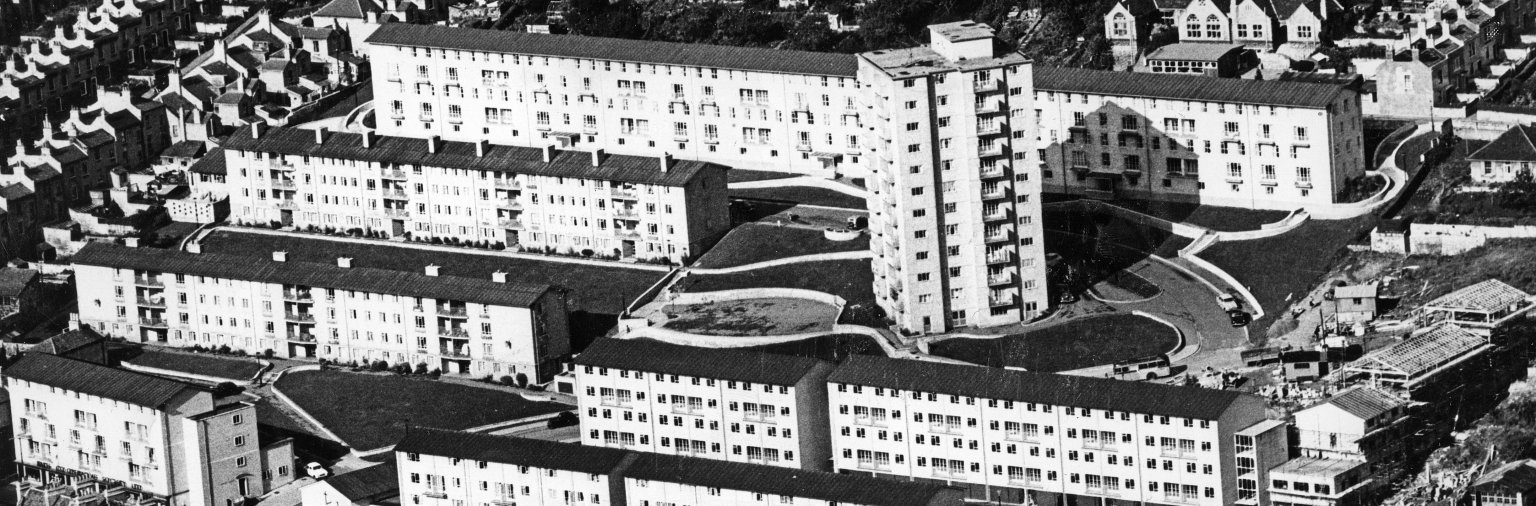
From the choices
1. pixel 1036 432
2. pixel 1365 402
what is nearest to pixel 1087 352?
pixel 1036 432

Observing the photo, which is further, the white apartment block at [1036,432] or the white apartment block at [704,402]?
the white apartment block at [704,402]

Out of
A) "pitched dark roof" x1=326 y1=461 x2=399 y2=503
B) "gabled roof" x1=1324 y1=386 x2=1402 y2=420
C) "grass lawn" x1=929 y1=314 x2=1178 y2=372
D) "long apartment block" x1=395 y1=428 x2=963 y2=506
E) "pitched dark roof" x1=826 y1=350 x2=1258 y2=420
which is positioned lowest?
"pitched dark roof" x1=326 y1=461 x2=399 y2=503

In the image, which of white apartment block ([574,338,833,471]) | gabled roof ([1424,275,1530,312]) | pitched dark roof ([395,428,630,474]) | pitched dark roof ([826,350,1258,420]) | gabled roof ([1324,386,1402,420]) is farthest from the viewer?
white apartment block ([574,338,833,471])

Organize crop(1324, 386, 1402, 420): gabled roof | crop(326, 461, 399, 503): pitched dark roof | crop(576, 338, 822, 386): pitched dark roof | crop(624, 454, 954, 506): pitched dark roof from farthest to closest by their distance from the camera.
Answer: crop(326, 461, 399, 503): pitched dark roof
crop(576, 338, 822, 386): pitched dark roof
crop(624, 454, 954, 506): pitched dark roof
crop(1324, 386, 1402, 420): gabled roof

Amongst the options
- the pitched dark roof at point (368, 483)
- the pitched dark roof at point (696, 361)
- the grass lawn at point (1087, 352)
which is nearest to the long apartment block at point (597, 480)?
the pitched dark roof at point (368, 483)

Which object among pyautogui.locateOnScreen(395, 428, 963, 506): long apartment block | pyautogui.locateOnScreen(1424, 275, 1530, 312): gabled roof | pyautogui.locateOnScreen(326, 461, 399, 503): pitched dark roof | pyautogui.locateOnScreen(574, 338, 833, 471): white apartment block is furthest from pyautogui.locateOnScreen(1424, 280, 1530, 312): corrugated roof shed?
pyautogui.locateOnScreen(326, 461, 399, 503): pitched dark roof

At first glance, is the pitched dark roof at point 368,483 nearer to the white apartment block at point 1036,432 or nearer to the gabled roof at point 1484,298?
the white apartment block at point 1036,432

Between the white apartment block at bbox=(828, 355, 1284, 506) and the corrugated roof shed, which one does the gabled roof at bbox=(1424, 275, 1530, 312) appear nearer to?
the corrugated roof shed

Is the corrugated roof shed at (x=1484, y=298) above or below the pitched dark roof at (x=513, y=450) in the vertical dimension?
above
